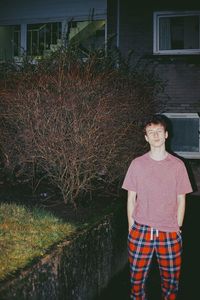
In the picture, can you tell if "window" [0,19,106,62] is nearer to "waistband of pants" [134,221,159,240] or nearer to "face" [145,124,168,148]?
"face" [145,124,168,148]

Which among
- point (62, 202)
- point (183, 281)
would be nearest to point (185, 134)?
point (62, 202)

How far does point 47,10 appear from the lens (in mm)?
11867

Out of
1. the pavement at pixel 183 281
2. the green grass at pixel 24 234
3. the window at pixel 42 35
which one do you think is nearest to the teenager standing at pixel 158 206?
the green grass at pixel 24 234

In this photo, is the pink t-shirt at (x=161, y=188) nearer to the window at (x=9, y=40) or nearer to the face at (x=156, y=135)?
the face at (x=156, y=135)

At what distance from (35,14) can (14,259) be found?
10.1 meters

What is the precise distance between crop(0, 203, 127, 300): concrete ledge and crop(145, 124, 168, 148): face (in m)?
1.43

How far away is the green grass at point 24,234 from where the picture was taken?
358cm

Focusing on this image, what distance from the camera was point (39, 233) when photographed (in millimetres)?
4344

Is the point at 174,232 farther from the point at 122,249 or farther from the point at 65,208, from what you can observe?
the point at 65,208

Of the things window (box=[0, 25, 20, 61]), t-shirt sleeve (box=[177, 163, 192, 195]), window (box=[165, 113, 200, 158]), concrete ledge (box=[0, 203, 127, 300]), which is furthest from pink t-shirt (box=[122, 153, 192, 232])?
window (box=[0, 25, 20, 61])

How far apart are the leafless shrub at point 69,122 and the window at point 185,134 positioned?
151 inches

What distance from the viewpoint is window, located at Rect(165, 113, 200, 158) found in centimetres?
981

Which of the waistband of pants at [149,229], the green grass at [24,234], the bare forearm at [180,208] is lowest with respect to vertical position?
the green grass at [24,234]

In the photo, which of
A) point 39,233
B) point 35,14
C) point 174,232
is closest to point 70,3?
point 35,14
